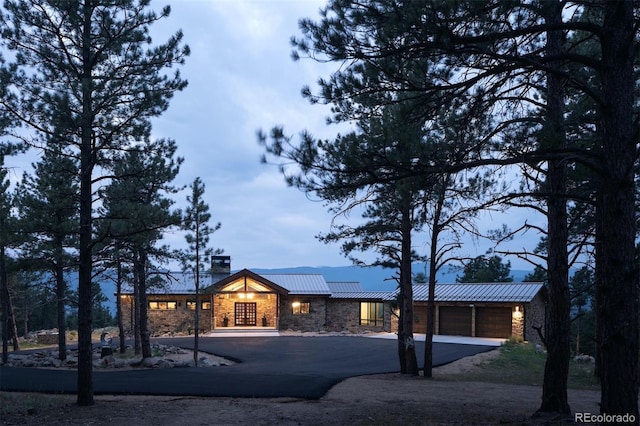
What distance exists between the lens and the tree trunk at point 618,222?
5.32 metres

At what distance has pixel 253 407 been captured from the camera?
10031mm

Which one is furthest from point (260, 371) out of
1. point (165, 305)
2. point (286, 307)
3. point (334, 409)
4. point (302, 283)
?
point (302, 283)

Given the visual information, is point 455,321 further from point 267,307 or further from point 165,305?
point 165,305

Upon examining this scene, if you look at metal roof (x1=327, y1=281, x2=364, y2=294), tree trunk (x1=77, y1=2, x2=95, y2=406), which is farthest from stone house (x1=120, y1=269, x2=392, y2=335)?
tree trunk (x1=77, y1=2, x2=95, y2=406)

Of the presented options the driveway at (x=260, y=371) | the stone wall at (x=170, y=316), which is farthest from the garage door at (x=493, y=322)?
the stone wall at (x=170, y=316)

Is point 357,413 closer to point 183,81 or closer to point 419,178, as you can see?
point 419,178

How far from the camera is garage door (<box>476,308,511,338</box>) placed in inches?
1144

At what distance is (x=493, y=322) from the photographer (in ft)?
97.1

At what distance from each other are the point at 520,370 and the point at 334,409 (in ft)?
43.9

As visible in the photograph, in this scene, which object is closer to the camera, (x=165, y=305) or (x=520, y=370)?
(x=520, y=370)

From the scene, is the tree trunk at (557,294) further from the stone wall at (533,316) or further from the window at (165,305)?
the window at (165,305)

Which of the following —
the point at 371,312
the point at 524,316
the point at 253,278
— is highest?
the point at 253,278

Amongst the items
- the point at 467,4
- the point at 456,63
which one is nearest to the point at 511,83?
the point at 456,63

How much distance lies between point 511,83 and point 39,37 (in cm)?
989
